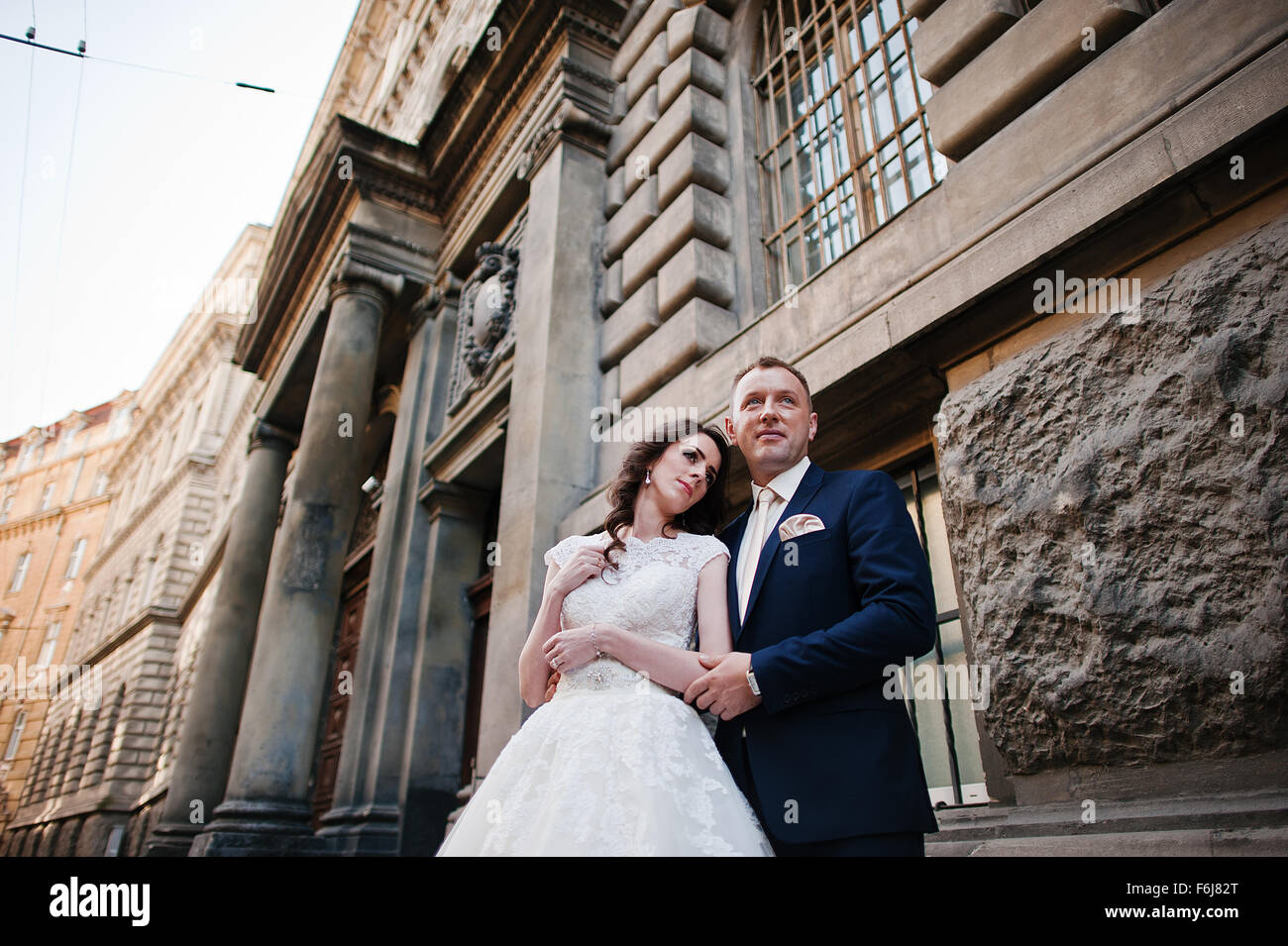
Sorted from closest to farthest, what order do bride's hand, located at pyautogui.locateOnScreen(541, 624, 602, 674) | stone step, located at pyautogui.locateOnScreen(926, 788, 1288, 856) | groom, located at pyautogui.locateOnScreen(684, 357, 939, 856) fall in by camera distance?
groom, located at pyautogui.locateOnScreen(684, 357, 939, 856)
stone step, located at pyautogui.locateOnScreen(926, 788, 1288, 856)
bride's hand, located at pyautogui.locateOnScreen(541, 624, 602, 674)

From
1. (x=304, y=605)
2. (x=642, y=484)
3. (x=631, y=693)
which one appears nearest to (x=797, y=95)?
(x=642, y=484)

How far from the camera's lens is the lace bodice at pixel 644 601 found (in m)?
2.48

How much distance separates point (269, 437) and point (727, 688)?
1386cm

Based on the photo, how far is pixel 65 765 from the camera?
29375 mm

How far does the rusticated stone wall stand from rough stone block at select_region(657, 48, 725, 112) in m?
4.95

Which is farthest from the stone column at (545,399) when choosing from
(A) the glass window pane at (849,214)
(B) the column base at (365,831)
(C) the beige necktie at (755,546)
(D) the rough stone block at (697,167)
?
(C) the beige necktie at (755,546)

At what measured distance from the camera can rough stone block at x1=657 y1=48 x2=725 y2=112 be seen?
702 cm

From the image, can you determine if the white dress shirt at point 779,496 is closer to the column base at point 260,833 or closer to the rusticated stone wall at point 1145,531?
the rusticated stone wall at point 1145,531

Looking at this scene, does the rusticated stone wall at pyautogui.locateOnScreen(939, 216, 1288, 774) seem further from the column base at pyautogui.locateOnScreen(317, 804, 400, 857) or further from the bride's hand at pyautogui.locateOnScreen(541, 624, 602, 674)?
the column base at pyautogui.locateOnScreen(317, 804, 400, 857)

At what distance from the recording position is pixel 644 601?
8.32ft

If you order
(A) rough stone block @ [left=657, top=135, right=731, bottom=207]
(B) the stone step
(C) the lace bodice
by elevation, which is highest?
(A) rough stone block @ [left=657, top=135, right=731, bottom=207]

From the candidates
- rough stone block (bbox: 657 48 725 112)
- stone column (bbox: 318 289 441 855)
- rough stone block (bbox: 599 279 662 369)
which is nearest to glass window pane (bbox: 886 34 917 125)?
rough stone block (bbox: 657 48 725 112)
